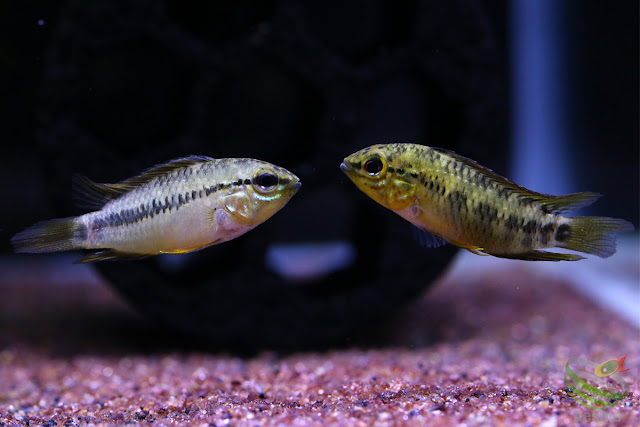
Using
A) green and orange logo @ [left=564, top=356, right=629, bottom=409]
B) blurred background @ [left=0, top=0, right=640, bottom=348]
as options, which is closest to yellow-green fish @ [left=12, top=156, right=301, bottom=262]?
blurred background @ [left=0, top=0, right=640, bottom=348]

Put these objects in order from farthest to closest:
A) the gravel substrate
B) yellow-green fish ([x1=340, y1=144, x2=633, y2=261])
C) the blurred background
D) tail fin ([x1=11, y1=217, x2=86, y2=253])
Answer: the blurred background, the gravel substrate, tail fin ([x1=11, y1=217, x2=86, y2=253]), yellow-green fish ([x1=340, y1=144, x2=633, y2=261])

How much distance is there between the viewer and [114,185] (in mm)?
2559

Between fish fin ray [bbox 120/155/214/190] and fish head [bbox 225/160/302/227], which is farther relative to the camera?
fish fin ray [bbox 120/155/214/190]

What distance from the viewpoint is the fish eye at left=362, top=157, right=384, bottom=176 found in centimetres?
239

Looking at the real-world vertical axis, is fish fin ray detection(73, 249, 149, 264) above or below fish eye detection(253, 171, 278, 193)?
below

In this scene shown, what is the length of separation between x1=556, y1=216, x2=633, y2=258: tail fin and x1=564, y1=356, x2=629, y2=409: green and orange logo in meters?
0.81

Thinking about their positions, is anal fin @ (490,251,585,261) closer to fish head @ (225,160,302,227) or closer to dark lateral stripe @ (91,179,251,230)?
fish head @ (225,160,302,227)

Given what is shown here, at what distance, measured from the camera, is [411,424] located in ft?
7.57

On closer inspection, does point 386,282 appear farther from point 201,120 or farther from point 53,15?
point 53,15

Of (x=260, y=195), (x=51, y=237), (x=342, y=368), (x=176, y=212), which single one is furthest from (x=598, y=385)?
(x=51, y=237)

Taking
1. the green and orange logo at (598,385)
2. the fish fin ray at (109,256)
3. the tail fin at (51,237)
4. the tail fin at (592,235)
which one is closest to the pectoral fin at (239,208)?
the fish fin ray at (109,256)

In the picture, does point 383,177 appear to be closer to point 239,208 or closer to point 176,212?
point 239,208

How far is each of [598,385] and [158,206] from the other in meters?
2.65

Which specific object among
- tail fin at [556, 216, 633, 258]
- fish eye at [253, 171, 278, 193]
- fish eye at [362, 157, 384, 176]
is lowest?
tail fin at [556, 216, 633, 258]
